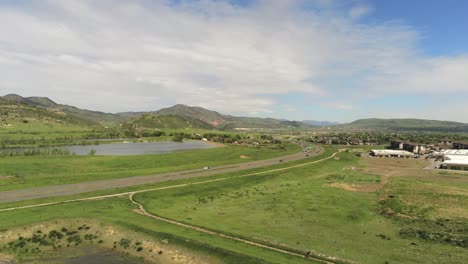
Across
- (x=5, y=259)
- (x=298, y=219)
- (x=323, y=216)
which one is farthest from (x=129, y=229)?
(x=323, y=216)

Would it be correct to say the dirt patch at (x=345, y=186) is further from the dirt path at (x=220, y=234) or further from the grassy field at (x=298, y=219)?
the dirt path at (x=220, y=234)

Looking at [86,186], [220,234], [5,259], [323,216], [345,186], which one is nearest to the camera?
[5,259]

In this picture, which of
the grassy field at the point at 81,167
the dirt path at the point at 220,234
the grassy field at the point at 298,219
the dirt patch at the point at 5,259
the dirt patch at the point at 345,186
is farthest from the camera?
the dirt patch at the point at 345,186

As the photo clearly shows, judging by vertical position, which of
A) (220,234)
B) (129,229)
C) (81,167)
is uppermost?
(220,234)

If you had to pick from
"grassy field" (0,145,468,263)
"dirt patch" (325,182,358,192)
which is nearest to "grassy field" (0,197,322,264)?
"grassy field" (0,145,468,263)

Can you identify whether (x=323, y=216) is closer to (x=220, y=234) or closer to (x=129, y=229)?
(x=220, y=234)

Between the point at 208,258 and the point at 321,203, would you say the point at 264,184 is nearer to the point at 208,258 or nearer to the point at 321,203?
the point at 321,203

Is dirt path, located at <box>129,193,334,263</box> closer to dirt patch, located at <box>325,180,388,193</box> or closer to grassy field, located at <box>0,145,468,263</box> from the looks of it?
grassy field, located at <box>0,145,468,263</box>

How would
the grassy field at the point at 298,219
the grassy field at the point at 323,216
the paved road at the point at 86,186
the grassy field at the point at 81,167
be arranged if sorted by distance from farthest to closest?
the grassy field at the point at 81,167, the paved road at the point at 86,186, the grassy field at the point at 323,216, the grassy field at the point at 298,219

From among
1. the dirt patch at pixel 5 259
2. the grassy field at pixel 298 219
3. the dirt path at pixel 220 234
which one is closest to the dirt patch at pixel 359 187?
the grassy field at pixel 298 219
